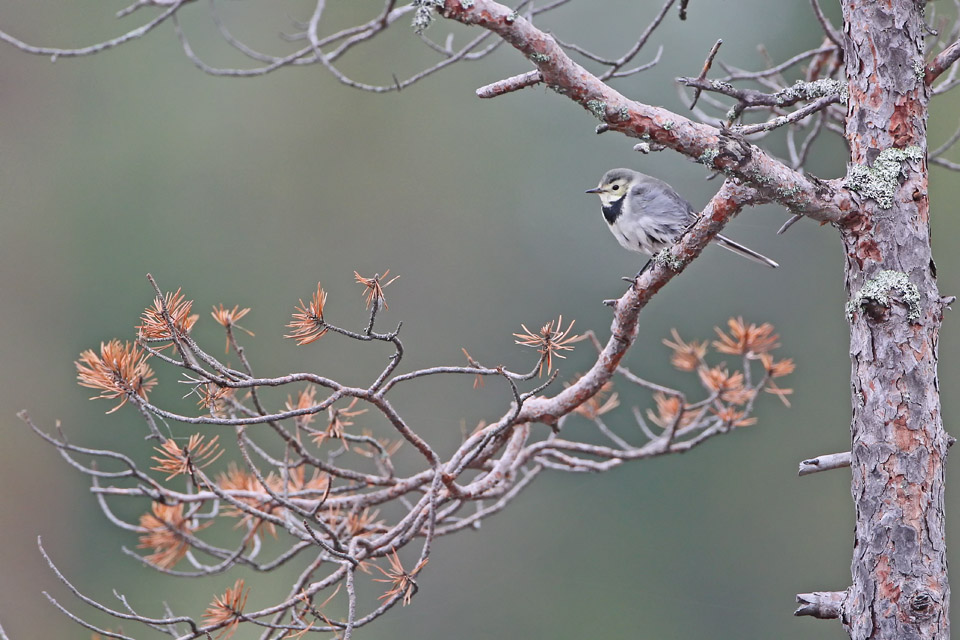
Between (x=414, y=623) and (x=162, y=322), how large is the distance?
7065 mm

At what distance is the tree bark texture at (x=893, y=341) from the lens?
5.36ft

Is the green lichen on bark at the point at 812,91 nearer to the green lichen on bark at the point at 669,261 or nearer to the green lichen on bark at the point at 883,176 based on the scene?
the green lichen on bark at the point at 883,176

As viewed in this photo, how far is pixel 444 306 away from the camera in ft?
27.7

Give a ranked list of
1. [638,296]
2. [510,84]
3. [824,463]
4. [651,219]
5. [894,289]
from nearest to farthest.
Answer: [510,84] < [894,289] < [824,463] < [638,296] < [651,219]

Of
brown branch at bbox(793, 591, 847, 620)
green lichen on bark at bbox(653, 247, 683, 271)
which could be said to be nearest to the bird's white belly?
green lichen on bark at bbox(653, 247, 683, 271)

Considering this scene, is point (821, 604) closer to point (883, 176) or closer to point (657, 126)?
point (883, 176)

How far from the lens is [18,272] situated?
8469mm

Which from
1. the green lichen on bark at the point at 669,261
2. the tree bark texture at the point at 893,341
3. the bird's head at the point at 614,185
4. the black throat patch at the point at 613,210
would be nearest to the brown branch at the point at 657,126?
the tree bark texture at the point at 893,341

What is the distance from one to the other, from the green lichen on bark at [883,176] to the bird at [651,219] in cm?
83

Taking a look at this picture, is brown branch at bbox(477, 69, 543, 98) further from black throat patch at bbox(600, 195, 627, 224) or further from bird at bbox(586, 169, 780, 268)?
black throat patch at bbox(600, 195, 627, 224)

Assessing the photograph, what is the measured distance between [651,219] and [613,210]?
0.21m

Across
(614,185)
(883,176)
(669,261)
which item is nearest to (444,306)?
(614,185)

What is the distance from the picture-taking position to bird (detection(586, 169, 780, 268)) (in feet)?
8.68

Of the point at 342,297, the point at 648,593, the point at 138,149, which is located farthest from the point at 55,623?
the point at 648,593
